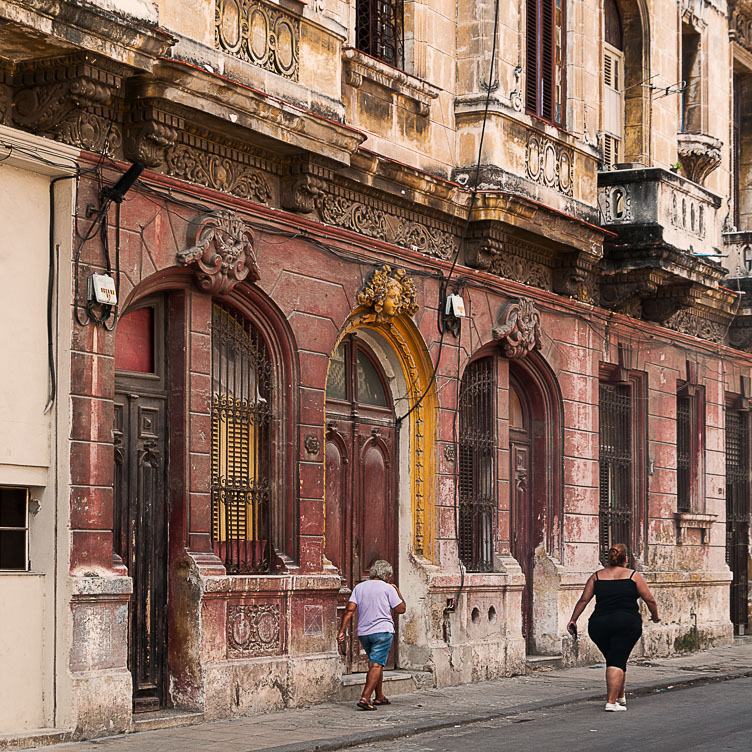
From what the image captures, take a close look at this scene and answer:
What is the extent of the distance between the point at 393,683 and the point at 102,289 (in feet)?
18.2

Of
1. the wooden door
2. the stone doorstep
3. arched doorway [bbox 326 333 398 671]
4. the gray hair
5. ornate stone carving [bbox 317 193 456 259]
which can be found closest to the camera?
the stone doorstep

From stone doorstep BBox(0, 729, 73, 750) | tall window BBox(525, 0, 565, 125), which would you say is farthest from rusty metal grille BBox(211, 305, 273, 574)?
tall window BBox(525, 0, 565, 125)

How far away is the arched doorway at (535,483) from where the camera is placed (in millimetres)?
19453

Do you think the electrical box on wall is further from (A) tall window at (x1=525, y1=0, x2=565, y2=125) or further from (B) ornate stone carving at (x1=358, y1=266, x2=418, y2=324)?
(A) tall window at (x1=525, y1=0, x2=565, y2=125)

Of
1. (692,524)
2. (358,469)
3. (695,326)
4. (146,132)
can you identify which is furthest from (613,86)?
(146,132)

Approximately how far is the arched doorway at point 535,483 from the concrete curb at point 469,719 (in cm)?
206

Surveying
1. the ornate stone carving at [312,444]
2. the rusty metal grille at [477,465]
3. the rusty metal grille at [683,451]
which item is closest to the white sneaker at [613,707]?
the ornate stone carving at [312,444]

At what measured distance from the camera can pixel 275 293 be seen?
14656mm

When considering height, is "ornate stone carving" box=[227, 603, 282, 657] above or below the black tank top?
below

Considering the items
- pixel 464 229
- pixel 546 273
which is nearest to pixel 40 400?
pixel 464 229

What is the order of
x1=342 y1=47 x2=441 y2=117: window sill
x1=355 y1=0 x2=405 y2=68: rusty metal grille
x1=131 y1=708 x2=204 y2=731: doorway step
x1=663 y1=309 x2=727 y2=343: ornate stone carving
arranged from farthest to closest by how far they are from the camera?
x1=663 y1=309 x2=727 y2=343: ornate stone carving → x1=355 y1=0 x2=405 y2=68: rusty metal grille → x1=342 y1=47 x2=441 y2=117: window sill → x1=131 y1=708 x2=204 y2=731: doorway step

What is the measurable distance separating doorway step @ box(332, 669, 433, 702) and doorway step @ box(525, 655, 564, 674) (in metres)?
2.48

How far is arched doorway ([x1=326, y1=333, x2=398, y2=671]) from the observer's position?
1599 centimetres

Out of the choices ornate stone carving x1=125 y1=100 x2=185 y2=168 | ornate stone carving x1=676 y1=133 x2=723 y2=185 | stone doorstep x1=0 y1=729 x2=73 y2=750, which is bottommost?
stone doorstep x1=0 y1=729 x2=73 y2=750
